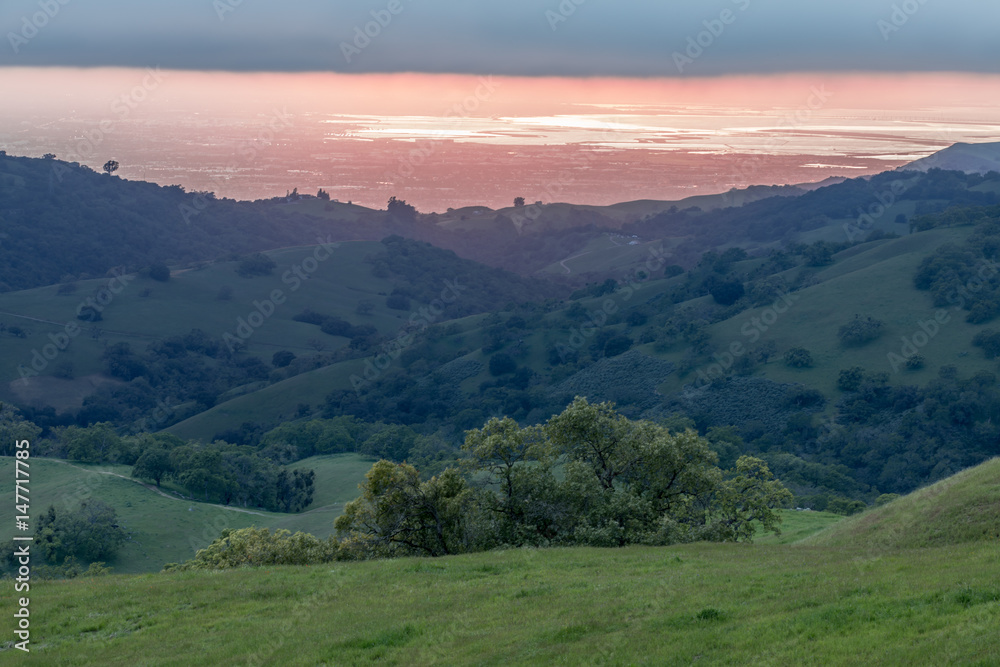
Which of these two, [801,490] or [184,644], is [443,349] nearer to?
[801,490]

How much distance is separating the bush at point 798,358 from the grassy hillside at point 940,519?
78.9 meters

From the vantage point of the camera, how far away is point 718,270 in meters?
164

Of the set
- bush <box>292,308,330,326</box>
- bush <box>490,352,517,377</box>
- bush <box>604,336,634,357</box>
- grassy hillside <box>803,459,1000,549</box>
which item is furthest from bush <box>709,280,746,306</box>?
grassy hillside <box>803,459,1000,549</box>

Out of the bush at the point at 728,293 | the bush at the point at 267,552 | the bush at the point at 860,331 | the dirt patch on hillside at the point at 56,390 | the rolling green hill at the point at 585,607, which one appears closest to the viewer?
the rolling green hill at the point at 585,607

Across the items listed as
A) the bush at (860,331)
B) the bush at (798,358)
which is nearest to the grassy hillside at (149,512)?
the bush at (798,358)

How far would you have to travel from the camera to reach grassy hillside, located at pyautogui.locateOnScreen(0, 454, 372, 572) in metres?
51.8

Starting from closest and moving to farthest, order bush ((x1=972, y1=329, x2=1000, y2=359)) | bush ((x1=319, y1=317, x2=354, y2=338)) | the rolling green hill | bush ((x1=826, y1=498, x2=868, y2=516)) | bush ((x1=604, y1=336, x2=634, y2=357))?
the rolling green hill → bush ((x1=826, y1=498, x2=868, y2=516)) → bush ((x1=972, y1=329, x2=1000, y2=359)) → bush ((x1=604, y1=336, x2=634, y2=357)) → bush ((x1=319, y1=317, x2=354, y2=338))

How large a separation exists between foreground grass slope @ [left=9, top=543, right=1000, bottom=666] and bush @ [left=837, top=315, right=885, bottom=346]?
90524 mm

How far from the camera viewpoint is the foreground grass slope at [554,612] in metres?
12.9

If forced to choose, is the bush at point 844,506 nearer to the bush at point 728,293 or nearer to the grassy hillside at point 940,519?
the grassy hillside at point 940,519

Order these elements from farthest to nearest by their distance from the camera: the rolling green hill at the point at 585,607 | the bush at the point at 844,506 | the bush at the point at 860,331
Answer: the bush at the point at 860,331 < the bush at the point at 844,506 < the rolling green hill at the point at 585,607

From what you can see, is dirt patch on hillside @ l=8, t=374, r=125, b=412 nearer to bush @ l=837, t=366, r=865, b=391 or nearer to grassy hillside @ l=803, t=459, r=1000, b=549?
bush @ l=837, t=366, r=865, b=391

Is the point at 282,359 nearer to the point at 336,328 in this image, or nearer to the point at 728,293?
the point at 336,328

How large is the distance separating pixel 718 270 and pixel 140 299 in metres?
139
